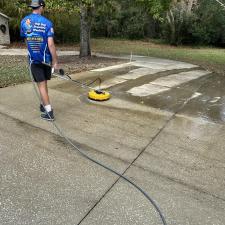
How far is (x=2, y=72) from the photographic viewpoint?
8.02m

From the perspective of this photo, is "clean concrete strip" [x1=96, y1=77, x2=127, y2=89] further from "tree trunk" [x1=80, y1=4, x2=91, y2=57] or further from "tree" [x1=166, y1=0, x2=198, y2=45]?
"tree" [x1=166, y1=0, x2=198, y2=45]

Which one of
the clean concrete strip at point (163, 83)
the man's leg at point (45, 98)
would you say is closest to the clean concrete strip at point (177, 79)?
the clean concrete strip at point (163, 83)

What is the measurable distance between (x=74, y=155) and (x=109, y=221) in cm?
124

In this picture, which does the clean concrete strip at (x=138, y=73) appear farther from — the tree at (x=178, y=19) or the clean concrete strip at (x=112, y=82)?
the tree at (x=178, y=19)

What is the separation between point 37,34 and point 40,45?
172 mm

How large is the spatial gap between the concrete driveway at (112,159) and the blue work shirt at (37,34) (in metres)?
0.99

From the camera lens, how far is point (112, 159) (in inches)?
148

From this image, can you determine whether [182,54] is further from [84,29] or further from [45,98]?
[45,98]

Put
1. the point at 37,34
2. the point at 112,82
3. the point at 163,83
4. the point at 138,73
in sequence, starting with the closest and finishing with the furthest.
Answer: the point at 37,34 → the point at 112,82 → the point at 163,83 → the point at 138,73

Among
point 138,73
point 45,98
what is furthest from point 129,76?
point 45,98

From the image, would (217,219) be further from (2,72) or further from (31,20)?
(2,72)

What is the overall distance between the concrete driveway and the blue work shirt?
38.8 inches

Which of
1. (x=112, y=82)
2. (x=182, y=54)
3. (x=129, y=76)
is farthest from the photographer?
(x=182, y=54)

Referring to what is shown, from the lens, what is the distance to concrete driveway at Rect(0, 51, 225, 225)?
281 centimetres
